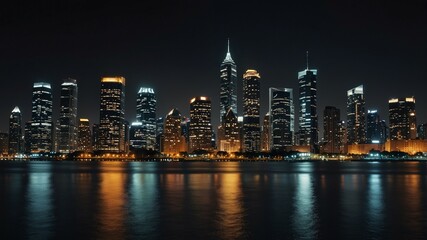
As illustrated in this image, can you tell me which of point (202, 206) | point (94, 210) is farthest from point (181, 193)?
point (94, 210)

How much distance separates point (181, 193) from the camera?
56.7 m

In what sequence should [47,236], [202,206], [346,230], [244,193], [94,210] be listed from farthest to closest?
[244,193] → [202,206] → [94,210] → [346,230] → [47,236]

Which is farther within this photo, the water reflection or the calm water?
the water reflection

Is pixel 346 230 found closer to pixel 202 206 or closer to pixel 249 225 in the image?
pixel 249 225

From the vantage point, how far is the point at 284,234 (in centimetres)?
2914

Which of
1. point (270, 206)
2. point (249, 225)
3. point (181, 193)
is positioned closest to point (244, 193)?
point (181, 193)

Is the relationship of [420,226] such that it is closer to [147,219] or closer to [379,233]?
[379,233]

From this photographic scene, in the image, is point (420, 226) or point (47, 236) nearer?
point (47, 236)

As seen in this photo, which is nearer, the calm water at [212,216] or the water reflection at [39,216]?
the calm water at [212,216]

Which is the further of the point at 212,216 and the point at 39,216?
the point at 39,216

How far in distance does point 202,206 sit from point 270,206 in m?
5.99

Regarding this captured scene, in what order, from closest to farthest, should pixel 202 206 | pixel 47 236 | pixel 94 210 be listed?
pixel 47 236 → pixel 94 210 → pixel 202 206

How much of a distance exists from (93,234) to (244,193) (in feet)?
97.1


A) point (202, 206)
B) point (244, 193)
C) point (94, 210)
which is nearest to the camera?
point (94, 210)
